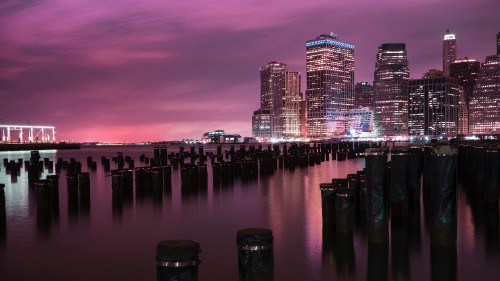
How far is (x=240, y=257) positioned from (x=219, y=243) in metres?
4.87

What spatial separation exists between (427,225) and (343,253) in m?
3.66

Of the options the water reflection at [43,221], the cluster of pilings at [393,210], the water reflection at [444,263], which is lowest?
the water reflection at [43,221]

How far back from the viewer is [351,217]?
1082 centimetres

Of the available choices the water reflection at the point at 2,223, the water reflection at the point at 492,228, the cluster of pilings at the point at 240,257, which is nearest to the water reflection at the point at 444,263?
the water reflection at the point at 492,228

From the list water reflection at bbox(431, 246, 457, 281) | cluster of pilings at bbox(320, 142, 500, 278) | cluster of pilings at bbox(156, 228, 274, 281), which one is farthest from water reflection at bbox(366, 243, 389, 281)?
cluster of pilings at bbox(156, 228, 274, 281)

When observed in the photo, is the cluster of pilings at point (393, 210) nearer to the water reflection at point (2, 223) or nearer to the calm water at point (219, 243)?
the calm water at point (219, 243)

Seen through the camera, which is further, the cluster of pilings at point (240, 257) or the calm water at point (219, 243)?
the calm water at point (219, 243)

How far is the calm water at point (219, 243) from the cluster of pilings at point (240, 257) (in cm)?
215

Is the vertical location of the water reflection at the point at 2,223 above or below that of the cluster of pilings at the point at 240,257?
below

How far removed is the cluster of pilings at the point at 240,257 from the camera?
5.17 m

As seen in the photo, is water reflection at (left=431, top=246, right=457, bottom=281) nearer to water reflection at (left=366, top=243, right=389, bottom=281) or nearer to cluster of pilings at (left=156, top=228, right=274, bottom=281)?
water reflection at (left=366, top=243, right=389, bottom=281)

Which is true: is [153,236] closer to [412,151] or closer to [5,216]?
[5,216]

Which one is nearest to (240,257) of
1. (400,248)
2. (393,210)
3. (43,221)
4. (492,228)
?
(400,248)

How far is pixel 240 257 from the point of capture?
19.9 ft
